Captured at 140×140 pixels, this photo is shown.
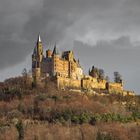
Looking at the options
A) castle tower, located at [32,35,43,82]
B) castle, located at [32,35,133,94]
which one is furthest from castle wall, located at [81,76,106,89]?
castle tower, located at [32,35,43,82]

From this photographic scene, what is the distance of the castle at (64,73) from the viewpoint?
94938 millimetres

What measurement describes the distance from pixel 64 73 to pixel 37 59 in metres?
5.27

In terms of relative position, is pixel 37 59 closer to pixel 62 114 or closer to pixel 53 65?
pixel 53 65

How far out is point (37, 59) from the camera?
327ft

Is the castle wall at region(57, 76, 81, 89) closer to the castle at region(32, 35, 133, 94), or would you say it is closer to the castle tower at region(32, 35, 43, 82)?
the castle at region(32, 35, 133, 94)

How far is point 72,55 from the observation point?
10444 centimetres

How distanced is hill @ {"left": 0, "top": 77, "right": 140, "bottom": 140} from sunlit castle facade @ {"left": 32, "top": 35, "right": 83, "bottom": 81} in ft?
11.4

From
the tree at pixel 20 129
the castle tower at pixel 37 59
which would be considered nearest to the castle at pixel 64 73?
the castle tower at pixel 37 59

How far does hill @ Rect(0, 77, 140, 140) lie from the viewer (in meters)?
73.6

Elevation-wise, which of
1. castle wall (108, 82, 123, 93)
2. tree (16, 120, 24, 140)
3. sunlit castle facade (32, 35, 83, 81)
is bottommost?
tree (16, 120, 24, 140)

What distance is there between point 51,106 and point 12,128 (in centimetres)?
1348

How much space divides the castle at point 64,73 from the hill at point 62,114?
6.48ft

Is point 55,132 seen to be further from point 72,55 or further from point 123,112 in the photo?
point 72,55

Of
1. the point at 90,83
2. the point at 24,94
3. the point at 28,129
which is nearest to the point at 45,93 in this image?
the point at 24,94
